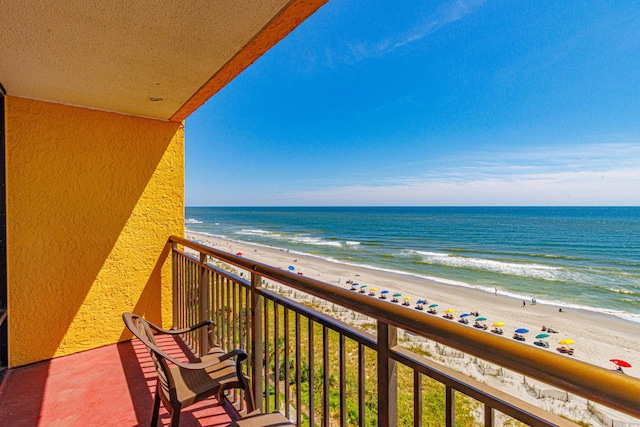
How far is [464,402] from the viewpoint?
5.15m

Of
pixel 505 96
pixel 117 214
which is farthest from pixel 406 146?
pixel 117 214

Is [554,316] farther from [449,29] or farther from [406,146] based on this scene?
[406,146]

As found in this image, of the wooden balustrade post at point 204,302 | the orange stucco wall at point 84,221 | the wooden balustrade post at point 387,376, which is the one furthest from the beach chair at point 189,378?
the orange stucco wall at point 84,221

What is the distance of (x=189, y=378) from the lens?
1.61 meters

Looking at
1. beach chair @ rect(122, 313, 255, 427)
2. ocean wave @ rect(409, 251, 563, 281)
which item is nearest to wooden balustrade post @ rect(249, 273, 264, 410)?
beach chair @ rect(122, 313, 255, 427)

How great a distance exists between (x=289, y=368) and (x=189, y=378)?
3.11ft

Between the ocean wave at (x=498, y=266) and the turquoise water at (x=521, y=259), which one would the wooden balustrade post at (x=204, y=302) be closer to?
the turquoise water at (x=521, y=259)

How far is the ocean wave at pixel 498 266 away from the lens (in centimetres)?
1697

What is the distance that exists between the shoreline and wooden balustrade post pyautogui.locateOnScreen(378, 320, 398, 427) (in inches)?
264

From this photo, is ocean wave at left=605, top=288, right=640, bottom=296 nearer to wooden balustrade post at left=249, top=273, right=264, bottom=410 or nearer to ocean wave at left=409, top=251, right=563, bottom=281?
ocean wave at left=409, top=251, right=563, bottom=281

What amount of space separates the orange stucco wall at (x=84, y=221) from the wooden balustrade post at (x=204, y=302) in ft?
3.61

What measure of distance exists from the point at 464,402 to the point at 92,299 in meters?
5.53

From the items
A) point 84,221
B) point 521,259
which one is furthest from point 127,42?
point 521,259

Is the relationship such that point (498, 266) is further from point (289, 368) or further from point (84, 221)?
point (84, 221)
